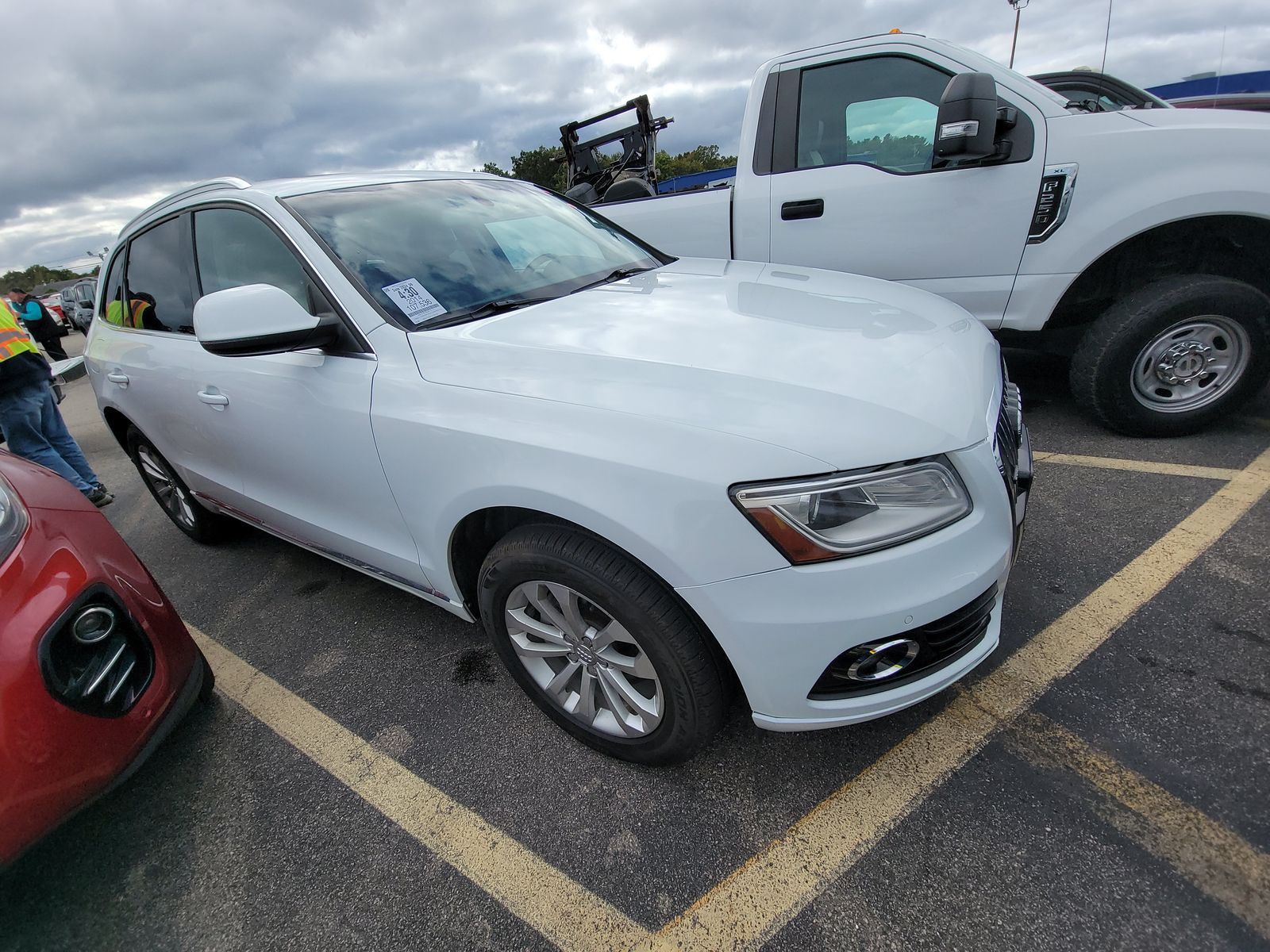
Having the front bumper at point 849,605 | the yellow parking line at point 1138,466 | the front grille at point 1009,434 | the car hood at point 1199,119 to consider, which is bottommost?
the yellow parking line at point 1138,466

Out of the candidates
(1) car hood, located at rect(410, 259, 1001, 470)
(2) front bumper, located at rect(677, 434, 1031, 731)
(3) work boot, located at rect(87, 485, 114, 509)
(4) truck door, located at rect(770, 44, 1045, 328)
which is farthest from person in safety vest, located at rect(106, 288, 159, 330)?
(4) truck door, located at rect(770, 44, 1045, 328)

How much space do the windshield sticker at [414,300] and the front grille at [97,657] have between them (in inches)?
42.6

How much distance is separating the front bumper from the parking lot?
0.37m

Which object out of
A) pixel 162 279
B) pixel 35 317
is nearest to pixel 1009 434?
pixel 162 279

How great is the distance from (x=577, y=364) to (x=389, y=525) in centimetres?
85

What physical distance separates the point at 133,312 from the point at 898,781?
371 cm

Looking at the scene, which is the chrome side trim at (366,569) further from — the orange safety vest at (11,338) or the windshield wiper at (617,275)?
the orange safety vest at (11,338)

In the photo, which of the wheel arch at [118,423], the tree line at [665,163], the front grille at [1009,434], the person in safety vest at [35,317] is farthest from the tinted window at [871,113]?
the tree line at [665,163]

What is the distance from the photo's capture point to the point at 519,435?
1.53 metres

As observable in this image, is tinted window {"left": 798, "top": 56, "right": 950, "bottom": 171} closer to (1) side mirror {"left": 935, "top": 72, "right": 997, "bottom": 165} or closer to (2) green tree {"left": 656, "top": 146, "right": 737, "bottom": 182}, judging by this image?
(1) side mirror {"left": 935, "top": 72, "right": 997, "bottom": 165}

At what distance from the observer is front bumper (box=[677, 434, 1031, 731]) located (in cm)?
134

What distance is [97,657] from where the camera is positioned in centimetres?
160

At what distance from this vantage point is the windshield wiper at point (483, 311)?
189 cm

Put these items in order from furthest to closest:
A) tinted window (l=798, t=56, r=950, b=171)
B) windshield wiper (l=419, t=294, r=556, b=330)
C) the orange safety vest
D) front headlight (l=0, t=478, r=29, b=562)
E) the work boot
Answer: the work boot, the orange safety vest, tinted window (l=798, t=56, r=950, b=171), windshield wiper (l=419, t=294, r=556, b=330), front headlight (l=0, t=478, r=29, b=562)
